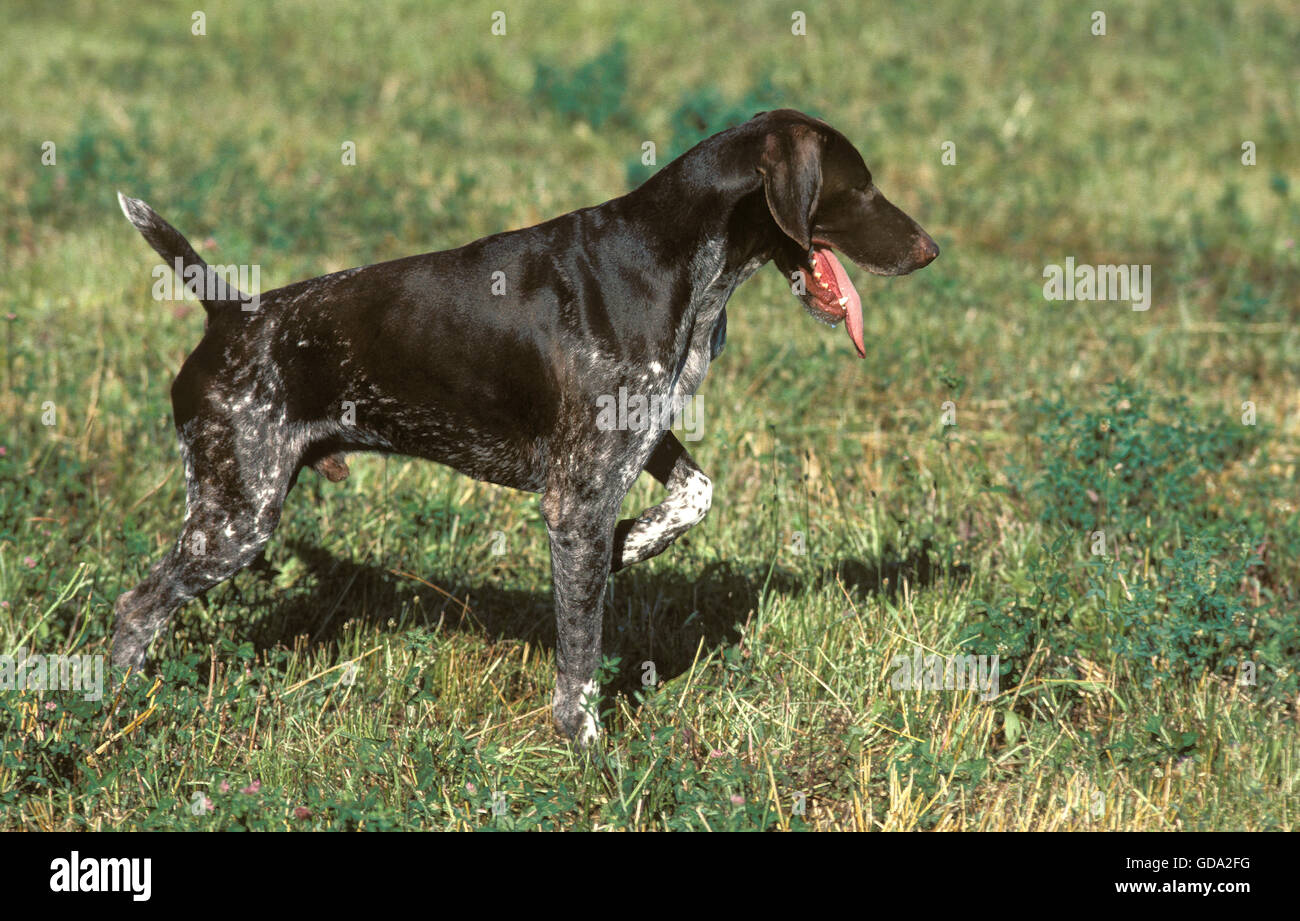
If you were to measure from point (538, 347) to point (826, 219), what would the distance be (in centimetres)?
99

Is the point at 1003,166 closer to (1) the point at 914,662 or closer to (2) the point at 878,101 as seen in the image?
(2) the point at 878,101

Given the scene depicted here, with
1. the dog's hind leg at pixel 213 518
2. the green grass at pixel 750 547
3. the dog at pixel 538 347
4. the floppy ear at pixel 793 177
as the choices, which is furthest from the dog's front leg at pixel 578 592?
the floppy ear at pixel 793 177

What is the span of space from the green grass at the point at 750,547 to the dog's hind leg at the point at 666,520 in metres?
0.48

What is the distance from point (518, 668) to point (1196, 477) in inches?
131

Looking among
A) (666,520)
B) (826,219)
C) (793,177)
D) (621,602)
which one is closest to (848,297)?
(826,219)

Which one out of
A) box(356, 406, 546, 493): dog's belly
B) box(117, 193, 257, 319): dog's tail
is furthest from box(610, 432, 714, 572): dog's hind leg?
box(117, 193, 257, 319): dog's tail

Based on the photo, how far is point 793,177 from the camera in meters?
4.45

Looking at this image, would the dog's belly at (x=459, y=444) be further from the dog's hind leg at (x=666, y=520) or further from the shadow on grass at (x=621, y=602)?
the shadow on grass at (x=621, y=602)

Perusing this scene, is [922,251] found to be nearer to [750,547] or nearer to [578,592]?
[578,592]

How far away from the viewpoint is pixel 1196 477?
6676 millimetres

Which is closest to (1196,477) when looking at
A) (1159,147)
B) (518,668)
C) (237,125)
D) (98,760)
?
(518,668)

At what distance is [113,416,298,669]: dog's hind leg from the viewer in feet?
15.6

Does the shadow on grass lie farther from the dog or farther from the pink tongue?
the pink tongue

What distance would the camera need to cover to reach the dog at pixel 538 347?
457 cm
